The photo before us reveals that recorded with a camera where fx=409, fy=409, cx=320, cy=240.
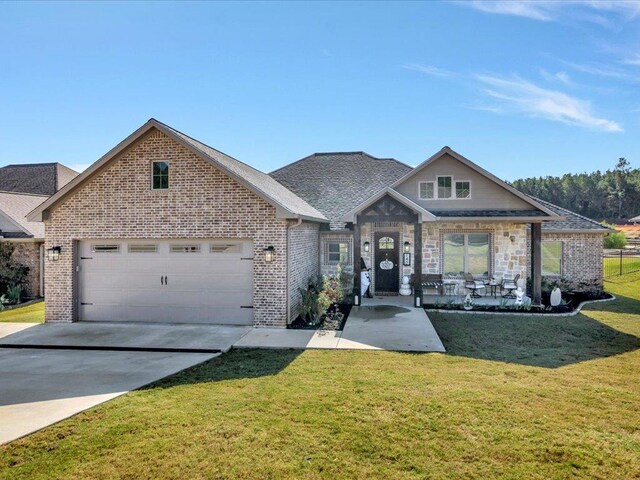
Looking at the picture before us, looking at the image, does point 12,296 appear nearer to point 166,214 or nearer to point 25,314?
point 25,314

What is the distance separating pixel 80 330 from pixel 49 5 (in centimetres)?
866

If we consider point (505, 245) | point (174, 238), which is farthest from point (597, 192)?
point (174, 238)

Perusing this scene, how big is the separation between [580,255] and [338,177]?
11.1 meters

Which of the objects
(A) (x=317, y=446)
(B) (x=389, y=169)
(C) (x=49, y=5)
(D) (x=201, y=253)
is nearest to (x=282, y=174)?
(B) (x=389, y=169)

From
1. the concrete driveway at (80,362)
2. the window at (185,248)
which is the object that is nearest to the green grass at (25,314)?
the concrete driveway at (80,362)

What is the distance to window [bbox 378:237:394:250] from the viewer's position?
16281 millimetres

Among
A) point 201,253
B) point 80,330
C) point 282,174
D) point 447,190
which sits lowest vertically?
point 80,330

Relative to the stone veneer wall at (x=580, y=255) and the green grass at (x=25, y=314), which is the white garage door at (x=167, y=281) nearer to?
the green grass at (x=25, y=314)

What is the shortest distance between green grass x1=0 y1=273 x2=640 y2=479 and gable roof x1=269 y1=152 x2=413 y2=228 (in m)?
9.38

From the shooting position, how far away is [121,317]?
1164 cm

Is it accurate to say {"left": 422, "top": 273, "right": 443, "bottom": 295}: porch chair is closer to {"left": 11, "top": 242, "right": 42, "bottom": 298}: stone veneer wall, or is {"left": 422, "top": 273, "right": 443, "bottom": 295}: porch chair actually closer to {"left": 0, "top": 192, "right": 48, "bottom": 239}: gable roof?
{"left": 0, "top": 192, "right": 48, "bottom": 239}: gable roof

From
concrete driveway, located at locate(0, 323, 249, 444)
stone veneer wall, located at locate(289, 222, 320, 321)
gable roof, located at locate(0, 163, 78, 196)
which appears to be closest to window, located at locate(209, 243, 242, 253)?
stone veneer wall, located at locate(289, 222, 320, 321)

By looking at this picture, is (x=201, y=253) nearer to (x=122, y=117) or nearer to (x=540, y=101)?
(x=122, y=117)

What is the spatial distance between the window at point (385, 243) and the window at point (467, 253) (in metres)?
2.07
